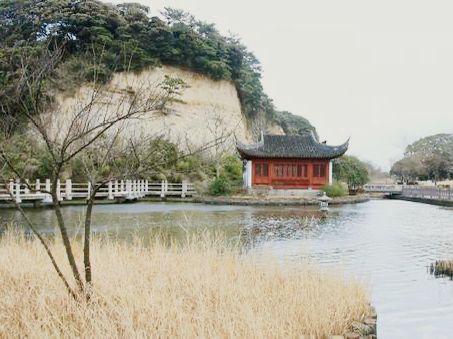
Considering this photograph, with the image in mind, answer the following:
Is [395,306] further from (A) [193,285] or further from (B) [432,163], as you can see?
(B) [432,163]

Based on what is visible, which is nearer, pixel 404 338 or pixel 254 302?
pixel 254 302

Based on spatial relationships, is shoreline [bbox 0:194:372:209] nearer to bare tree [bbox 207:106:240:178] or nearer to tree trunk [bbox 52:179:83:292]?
bare tree [bbox 207:106:240:178]

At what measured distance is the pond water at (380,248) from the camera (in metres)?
6.35

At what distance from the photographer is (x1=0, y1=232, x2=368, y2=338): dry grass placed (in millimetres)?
4426

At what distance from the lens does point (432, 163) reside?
60.2 meters

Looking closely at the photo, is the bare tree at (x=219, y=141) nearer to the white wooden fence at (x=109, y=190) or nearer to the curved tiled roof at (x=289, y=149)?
the curved tiled roof at (x=289, y=149)

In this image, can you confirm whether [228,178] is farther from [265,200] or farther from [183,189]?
[265,200]

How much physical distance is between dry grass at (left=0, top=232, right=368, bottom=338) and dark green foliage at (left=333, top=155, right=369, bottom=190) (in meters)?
36.8

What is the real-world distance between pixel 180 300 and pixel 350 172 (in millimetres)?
39370

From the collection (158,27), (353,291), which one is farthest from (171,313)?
(158,27)

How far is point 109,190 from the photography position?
29516mm

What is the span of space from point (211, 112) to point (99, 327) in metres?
42.4

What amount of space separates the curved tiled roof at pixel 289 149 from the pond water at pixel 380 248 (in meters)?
12.9

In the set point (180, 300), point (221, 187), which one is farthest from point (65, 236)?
point (221, 187)
